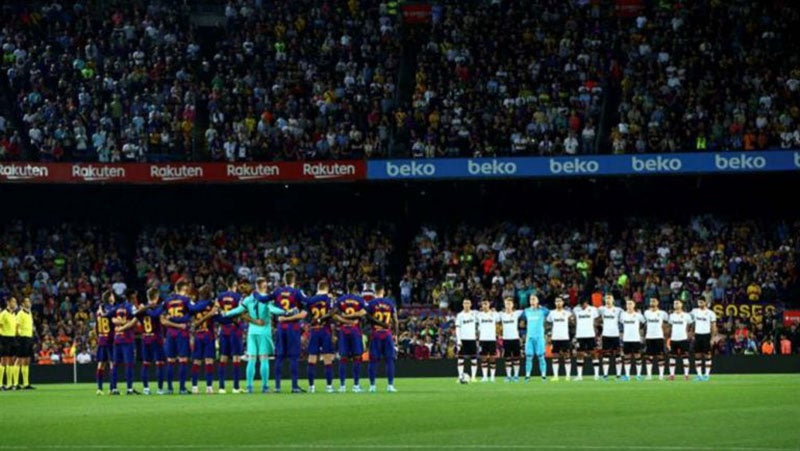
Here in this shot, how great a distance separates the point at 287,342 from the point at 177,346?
237 centimetres

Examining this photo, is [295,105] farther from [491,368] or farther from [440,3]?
[491,368]

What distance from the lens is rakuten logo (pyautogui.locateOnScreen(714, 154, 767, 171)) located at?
155ft

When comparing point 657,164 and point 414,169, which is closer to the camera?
point 657,164

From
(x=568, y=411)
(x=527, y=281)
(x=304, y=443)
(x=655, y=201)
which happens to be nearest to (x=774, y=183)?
(x=655, y=201)

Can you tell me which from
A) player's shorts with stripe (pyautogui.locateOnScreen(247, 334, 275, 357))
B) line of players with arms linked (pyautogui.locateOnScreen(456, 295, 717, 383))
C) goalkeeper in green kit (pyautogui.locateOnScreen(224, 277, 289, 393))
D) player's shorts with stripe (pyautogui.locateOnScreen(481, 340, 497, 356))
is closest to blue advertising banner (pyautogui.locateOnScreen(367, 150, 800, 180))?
line of players with arms linked (pyautogui.locateOnScreen(456, 295, 717, 383))

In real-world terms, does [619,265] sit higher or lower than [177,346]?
higher

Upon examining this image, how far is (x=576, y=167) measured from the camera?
48.8m

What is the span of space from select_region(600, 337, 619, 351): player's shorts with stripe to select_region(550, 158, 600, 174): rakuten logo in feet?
34.4

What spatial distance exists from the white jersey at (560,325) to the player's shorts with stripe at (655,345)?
2126 mm

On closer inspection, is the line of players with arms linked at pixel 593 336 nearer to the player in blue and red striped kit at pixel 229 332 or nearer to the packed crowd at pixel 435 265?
the packed crowd at pixel 435 265

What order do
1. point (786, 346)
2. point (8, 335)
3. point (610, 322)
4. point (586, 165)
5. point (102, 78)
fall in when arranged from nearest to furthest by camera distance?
1. point (8, 335)
2. point (610, 322)
3. point (786, 346)
4. point (586, 165)
5. point (102, 78)

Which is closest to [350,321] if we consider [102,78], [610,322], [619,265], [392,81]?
[610,322]

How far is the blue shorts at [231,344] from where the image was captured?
31.2 m

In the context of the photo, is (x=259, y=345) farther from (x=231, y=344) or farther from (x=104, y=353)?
(x=104, y=353)
